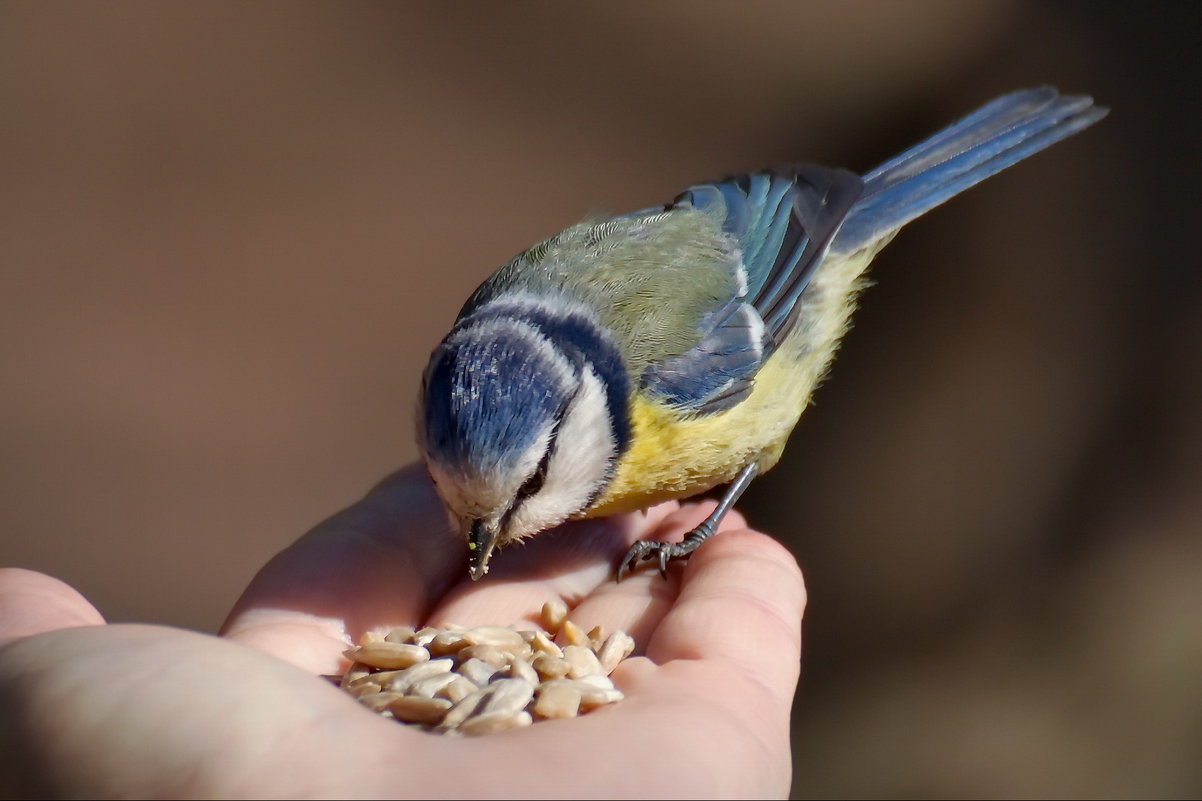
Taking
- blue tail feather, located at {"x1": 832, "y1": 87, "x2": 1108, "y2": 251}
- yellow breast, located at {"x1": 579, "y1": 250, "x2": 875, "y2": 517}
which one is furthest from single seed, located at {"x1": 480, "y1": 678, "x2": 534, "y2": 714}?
blue tail feather, located at {"x1": 832, "y1": 87, "x2": 1108, "y2": 251}

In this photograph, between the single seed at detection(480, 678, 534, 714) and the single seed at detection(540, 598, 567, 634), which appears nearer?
the single seed at detection(480, 678, 534, 714)

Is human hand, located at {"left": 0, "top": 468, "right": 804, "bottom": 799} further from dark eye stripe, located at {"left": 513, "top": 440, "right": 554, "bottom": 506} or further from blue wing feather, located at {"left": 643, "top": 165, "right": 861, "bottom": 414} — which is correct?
blue wing feather, located at {"left": 643, "top": 165, "right": 861, "bottom": 414}

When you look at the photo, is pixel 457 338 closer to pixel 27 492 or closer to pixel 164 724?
pixel 164 724

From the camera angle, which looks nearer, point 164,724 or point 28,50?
point 164,724

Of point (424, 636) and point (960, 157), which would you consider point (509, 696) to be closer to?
point (424, 636)

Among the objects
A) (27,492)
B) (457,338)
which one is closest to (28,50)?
(27,492)

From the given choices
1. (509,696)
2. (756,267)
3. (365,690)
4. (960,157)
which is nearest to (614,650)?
(509,696)
